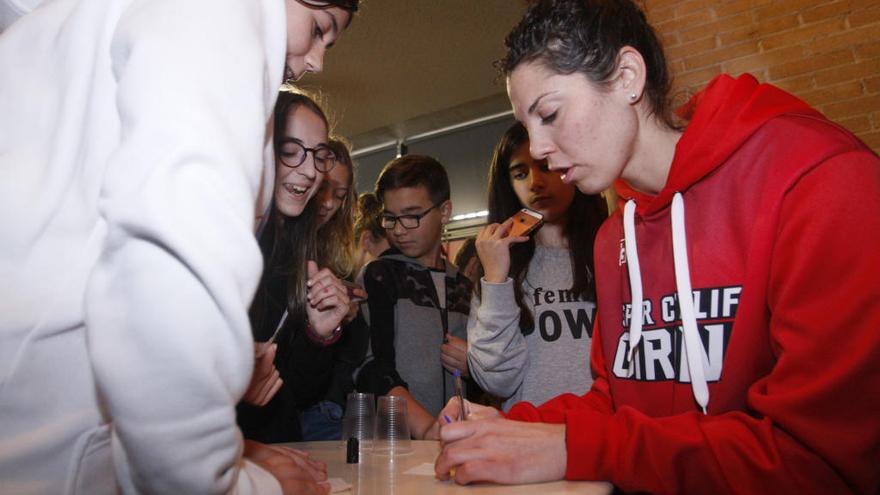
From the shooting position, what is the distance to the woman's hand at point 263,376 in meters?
1.01

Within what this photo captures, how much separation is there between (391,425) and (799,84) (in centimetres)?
345

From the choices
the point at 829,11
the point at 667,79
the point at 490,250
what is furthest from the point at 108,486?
the point at 829,11

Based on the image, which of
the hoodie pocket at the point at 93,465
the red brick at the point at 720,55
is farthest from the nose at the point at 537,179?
the red brick at the point at 720,55

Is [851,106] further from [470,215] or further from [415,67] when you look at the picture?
[470,215]

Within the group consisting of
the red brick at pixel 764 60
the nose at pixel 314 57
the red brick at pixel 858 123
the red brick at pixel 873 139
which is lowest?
the nose at pixel 314 57

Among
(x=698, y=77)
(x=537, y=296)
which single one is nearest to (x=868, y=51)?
(x=698, y=77)

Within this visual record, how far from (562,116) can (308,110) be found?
1.08 metres

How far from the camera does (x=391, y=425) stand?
1552mm

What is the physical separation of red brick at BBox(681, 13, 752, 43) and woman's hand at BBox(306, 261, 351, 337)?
318 centimetres

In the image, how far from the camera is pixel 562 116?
1.26 metres

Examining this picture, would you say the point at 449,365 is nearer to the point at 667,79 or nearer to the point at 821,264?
the point at 667,79

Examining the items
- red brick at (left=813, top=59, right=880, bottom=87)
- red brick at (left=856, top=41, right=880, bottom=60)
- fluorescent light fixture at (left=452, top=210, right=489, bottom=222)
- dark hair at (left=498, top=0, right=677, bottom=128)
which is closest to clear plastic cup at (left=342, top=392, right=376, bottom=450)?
dark hair at (left=498, top=0, right=677, bottom=128)

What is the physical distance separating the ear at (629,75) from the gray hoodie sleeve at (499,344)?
85cm

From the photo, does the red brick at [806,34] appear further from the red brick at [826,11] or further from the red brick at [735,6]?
the red brick at [735,6]
